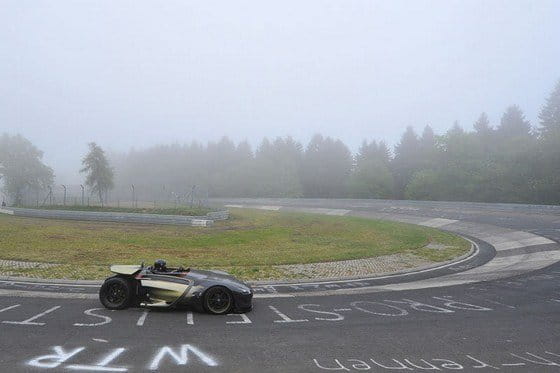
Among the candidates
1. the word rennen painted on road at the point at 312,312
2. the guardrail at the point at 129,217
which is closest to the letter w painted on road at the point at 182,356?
the word rennen painted on road at the point at 312,312

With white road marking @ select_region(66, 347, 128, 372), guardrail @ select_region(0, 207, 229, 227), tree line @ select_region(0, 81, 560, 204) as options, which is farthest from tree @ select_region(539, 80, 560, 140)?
white road marking @ select_region(66, 347, 128, 372)

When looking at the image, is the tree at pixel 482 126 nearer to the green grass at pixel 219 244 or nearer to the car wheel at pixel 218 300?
the green grass at pixel 219 244

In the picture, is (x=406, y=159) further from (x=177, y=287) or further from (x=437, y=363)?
(x=437, y=363)

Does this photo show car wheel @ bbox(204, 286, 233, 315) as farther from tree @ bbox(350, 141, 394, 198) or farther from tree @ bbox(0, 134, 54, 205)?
tree @ bbox(350, 141, 394, 198)

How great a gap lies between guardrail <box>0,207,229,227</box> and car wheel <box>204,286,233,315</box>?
69.5 ft

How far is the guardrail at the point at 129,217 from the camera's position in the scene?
31.9 m

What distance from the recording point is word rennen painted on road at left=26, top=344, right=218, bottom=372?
6.51 meters


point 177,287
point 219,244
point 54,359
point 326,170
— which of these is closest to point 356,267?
point 219,244

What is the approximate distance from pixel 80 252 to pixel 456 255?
17387mm

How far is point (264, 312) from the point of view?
1043cm

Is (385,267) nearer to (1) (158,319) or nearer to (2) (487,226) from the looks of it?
(1) (158,319)

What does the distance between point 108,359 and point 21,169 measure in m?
65.4

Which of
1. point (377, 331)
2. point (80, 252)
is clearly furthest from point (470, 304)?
point (80, 252)

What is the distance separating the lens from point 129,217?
111 ft
